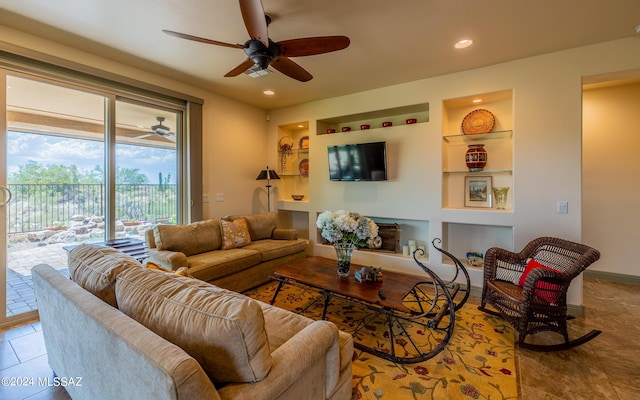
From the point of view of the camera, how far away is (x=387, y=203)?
13.9 ft

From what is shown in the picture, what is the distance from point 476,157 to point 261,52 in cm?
292

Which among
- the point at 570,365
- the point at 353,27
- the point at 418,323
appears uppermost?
the point at 353,27

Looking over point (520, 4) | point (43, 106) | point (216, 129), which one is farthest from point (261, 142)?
point (520, 4)

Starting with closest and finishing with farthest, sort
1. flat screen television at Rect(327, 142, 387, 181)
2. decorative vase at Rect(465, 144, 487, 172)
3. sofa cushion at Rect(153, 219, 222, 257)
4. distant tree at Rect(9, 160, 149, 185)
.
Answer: distant tree at Rect(9, 160, 149, 185) < sofa cushion at Rect(153, 219, 222, 257) < decorative vase at Rect(465, 144, 487, 172) < flat screen television at Rect(327, 142, 387, 181)

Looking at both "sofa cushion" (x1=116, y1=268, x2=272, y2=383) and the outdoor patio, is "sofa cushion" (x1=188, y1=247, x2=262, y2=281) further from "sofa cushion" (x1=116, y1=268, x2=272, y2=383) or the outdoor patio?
"sofa cushion" (x1=116, y1=268, x2=272, y2=383)

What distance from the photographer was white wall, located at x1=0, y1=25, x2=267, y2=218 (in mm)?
4344

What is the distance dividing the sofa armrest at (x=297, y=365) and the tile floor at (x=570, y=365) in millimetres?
1406

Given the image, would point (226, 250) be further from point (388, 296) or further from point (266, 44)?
point (266, 44)

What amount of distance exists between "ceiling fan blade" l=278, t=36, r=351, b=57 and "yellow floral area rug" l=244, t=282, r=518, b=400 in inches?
96.2

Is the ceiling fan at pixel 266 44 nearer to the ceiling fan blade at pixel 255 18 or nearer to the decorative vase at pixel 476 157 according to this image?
the ceiling fan blade at pixel 255 18

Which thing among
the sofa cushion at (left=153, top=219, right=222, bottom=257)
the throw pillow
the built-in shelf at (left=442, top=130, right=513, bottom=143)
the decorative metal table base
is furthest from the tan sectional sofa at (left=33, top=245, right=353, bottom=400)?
the built-in shelf at (left=442, top=130, right=513, bottom=143)

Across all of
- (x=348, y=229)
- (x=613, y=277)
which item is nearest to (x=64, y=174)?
(x=348, y=229)

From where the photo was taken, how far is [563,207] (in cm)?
302

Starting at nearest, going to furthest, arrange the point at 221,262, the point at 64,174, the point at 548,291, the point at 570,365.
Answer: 1. the point at 570,365
2. the point at 548,291
3. the point at 64,174
4. the point at 221,262
